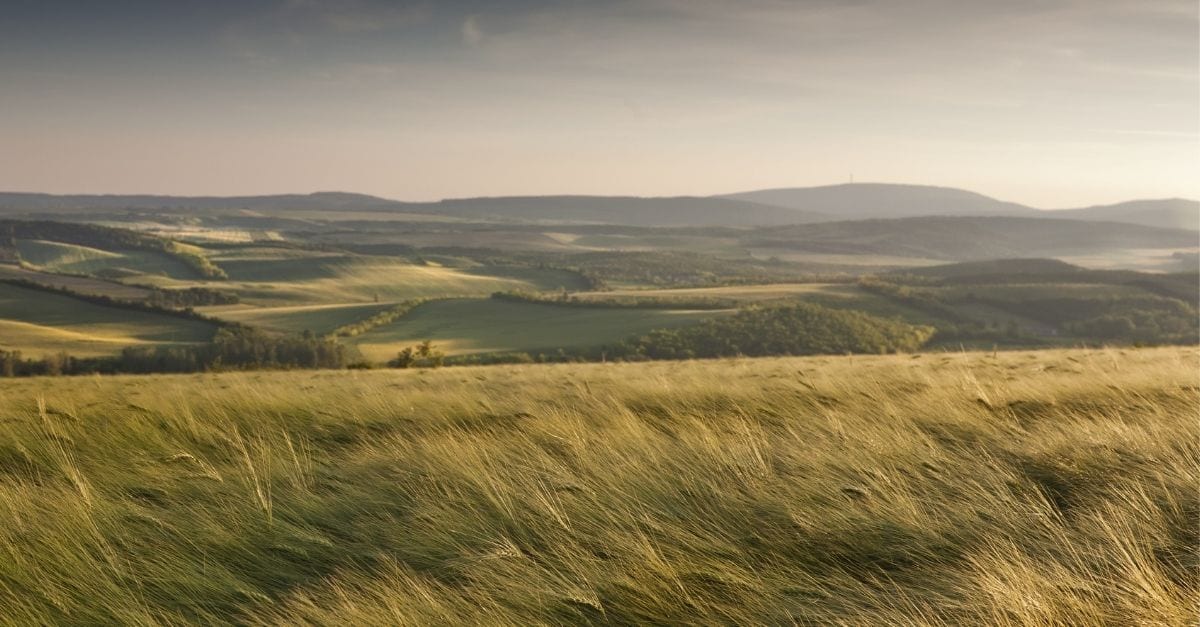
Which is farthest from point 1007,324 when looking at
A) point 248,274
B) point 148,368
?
point 248,274

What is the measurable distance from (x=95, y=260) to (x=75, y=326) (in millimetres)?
108014

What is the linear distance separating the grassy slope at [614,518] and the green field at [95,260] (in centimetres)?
16802

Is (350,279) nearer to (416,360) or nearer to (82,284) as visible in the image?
(82,284)

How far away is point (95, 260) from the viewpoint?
171 m

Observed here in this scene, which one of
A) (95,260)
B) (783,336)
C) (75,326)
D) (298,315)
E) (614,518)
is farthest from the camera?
(95,260)

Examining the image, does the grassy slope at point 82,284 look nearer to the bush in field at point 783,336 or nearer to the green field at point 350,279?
the green field at point 350,279

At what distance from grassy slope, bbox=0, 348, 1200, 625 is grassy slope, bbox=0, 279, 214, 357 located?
212 feet

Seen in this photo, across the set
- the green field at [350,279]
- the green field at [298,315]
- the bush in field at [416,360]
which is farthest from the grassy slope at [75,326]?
the green field at [350,279]

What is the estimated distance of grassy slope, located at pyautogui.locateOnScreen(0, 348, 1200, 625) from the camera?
3447 millimetres

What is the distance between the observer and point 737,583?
11.8 ft

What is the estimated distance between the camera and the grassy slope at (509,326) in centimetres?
8331

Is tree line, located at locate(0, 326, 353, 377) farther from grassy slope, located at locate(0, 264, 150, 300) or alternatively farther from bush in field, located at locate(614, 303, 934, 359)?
grassy slope, located at locate(0, 264, 150, 300)

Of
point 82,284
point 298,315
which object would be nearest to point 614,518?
point 298,315

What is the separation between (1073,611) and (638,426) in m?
3.88
